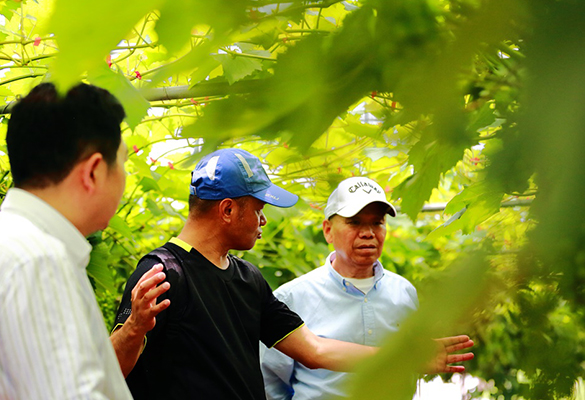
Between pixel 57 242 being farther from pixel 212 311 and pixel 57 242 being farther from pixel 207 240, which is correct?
pixel 207 240

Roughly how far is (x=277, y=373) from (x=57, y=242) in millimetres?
1713

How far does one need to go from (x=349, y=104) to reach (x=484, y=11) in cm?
8

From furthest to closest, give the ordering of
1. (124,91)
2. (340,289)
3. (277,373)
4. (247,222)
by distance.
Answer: (340,289)
(277,373)
(247,222)
(124,91)

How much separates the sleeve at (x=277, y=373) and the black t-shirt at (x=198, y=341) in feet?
1.43

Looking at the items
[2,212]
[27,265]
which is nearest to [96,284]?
[2,212]

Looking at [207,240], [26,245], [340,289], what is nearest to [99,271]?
[207,240]

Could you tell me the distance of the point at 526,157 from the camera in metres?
0.25

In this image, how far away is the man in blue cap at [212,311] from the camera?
66.0 inches

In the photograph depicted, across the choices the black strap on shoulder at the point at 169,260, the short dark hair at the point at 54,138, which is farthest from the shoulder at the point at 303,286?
the short dark hair at the point at 54,138

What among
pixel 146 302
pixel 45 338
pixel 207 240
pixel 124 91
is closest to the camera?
pixel 124 91

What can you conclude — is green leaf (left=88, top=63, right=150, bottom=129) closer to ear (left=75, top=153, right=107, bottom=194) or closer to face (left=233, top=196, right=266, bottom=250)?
ear (left=75, top=153, right=107, bottom=194)

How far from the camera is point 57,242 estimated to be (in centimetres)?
81

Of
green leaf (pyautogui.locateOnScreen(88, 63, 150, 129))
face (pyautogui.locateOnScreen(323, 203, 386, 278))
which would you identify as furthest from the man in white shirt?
face (pyautogui.locateOnScreen(323, 203, 386, 278))

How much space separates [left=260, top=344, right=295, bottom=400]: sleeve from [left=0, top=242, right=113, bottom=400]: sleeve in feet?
5.44
